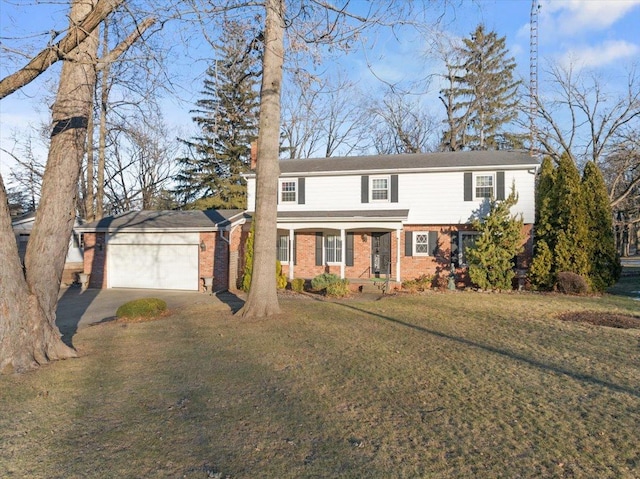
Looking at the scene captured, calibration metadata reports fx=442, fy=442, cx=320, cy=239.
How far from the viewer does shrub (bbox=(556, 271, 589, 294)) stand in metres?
14.6

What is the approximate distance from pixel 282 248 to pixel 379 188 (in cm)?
482

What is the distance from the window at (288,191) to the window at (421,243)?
5354 millimetres

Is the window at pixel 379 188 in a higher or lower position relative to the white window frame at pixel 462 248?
higher

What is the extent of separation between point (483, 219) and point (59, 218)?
1446cm

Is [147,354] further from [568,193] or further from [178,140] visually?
[178,140]

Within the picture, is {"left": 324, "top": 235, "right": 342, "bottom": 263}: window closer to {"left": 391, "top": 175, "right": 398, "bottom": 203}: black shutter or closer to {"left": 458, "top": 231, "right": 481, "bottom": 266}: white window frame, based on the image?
{"left": 391, "top": 175, "right": 398, "bottom": 203}: black shutter

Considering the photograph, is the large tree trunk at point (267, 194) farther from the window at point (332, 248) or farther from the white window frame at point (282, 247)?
the white window frame at point (282, 247)

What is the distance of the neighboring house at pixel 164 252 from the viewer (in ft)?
56.3

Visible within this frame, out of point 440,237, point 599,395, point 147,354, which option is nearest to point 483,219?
point 440,237

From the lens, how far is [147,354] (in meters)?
7.14

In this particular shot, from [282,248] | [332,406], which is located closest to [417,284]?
[282,248]

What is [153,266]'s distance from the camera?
17812mm

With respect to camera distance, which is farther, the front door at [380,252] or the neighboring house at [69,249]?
the neighboring house at [69,249]

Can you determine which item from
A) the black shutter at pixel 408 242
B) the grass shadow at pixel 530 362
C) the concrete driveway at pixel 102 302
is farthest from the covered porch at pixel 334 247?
the grass shadow at pixel 530 362
